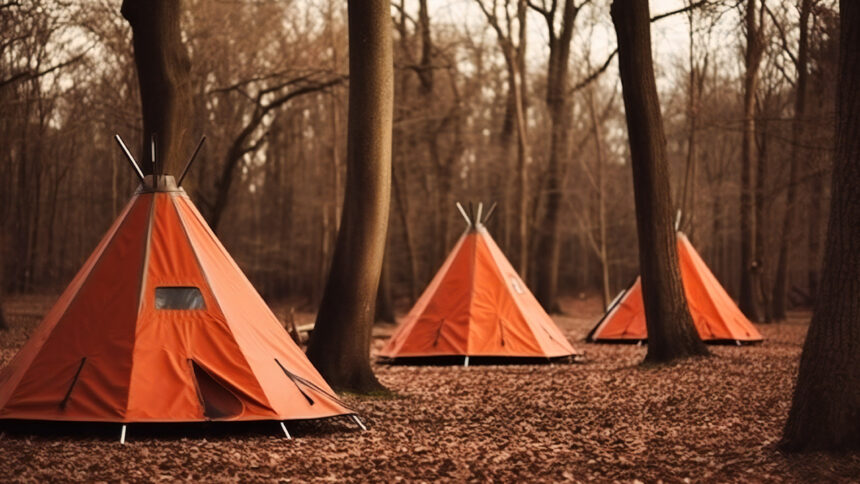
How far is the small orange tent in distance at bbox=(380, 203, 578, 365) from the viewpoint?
58.6 ft

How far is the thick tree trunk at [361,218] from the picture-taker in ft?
41.1

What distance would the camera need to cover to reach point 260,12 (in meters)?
27.9

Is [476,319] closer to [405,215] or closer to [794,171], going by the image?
[794,171]

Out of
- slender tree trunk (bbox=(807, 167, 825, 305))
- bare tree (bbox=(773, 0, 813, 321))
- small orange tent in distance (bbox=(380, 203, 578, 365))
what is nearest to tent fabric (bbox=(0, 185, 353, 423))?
small orange tent in distance (bbox=(380, 203, 578, 365))

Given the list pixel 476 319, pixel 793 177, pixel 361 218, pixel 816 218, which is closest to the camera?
pixel 361 218

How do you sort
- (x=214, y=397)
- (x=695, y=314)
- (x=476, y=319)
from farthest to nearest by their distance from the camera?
(x=695, y=314)
(x=476, y=319)
(x=214, y=397)

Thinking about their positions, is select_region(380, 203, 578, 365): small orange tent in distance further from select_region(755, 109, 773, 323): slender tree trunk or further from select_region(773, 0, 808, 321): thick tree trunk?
select_region(755, 109, 773, 323): slender tree trunk

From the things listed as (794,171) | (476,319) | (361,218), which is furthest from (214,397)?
(794,171)

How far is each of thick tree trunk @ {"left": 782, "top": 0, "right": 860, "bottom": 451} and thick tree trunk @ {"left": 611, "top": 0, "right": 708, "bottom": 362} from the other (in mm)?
7952

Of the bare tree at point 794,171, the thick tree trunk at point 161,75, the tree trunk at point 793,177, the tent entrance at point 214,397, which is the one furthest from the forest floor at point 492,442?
the bare tree at point 794,171

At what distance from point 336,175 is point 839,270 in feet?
73.7

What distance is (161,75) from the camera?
13633 mm

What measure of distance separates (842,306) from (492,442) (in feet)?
9.96

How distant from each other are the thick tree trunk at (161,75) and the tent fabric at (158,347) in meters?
3.41
